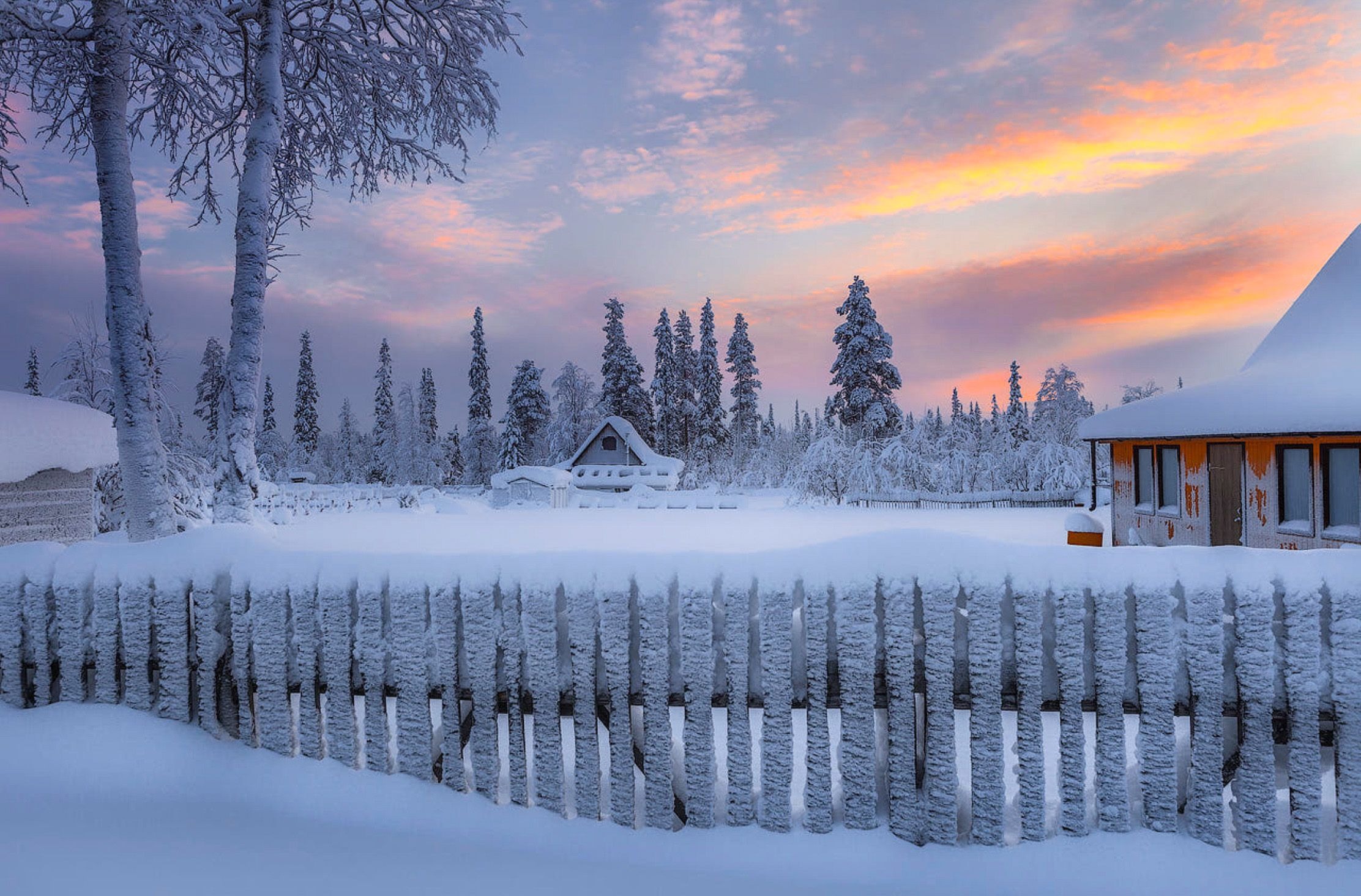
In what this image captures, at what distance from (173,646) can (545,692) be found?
241 cm

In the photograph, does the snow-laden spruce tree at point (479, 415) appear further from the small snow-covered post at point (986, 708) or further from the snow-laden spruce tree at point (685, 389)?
the small snow-covered post at point (986, 708)

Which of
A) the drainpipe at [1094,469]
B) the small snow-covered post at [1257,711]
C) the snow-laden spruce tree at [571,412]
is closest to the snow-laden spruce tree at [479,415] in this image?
the snow-laden spruce tree at [571,412]

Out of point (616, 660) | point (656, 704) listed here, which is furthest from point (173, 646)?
point (656, 704)

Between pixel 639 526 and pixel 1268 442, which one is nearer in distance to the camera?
pixel 1268 442

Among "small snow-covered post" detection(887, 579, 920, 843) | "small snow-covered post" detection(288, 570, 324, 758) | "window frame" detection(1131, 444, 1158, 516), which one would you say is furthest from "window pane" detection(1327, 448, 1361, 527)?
"small snow-covered post" detection(288, 570, 324, 758)

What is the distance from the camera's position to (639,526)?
2153 cm

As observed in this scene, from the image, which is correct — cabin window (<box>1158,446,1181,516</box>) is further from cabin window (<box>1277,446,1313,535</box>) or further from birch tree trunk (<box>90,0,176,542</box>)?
birch tree trunk (<box>90,0,176,542</box>)

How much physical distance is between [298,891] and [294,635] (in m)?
1.44

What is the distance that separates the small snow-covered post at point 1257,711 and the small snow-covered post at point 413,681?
4298 millimetres

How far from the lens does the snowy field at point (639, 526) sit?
16250 millimetres

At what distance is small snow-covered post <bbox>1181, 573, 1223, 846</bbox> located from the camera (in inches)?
127

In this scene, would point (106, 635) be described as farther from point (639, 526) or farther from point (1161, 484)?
point (1161, 484)

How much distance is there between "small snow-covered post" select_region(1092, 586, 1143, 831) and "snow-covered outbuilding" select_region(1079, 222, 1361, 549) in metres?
9.96

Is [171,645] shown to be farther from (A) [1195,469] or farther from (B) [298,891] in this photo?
(A) [1195,469]
